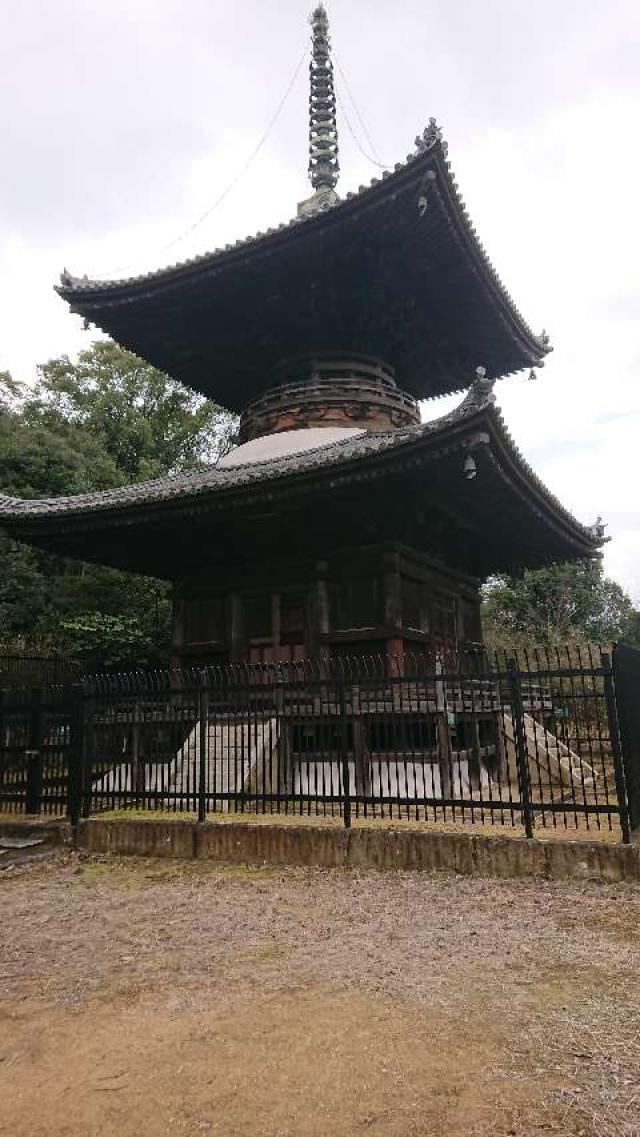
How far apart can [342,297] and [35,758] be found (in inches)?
371

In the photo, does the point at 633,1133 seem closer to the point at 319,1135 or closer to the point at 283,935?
the point at 319,1135

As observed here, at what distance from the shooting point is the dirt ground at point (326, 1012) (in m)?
2.96

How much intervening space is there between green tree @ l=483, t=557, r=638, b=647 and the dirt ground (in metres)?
31.2

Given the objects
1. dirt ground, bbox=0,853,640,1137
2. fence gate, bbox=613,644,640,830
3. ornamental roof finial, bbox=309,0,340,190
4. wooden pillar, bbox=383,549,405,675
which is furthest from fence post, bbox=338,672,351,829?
ornamental roof finial, bbox=309,0,340,190

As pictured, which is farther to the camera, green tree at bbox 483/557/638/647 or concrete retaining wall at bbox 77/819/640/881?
green tree at bbox 483/557/638/647

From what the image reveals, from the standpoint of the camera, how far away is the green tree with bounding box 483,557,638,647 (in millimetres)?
37188

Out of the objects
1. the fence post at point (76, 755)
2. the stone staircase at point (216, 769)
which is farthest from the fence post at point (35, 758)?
the stone staircase at point (216, 769)

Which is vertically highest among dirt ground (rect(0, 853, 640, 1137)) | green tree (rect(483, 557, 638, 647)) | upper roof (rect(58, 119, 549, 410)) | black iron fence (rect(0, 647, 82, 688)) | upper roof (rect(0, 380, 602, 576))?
upper roof (rect(58, 119, 549, 410))

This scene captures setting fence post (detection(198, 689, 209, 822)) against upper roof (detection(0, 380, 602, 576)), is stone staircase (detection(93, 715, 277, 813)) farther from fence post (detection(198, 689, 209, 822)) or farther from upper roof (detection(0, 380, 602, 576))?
upper roof (detection(0, 380, 602, 576))

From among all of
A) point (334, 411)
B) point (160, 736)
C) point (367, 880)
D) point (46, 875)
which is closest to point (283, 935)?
point (367, 880)

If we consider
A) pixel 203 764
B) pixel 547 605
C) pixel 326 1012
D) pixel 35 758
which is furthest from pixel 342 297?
pixel 547 605

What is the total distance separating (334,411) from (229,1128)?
40.7 ft

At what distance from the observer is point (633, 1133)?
2734 millimetres

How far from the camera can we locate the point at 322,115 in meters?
19.5
